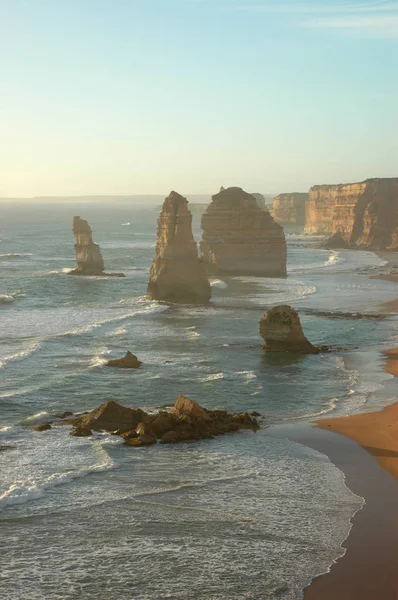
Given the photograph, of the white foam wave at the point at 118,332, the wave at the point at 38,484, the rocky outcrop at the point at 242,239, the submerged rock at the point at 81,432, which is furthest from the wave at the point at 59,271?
the wave at the point at 38,484

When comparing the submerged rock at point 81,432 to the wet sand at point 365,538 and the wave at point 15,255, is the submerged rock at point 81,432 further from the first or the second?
the wave at point 15,255

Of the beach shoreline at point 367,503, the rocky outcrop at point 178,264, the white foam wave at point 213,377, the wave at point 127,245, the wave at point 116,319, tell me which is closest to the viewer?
the beach shoreline at point 367,503

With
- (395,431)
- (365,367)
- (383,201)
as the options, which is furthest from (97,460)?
(383,201)

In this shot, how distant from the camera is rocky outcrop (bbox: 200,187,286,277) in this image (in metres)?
85.2

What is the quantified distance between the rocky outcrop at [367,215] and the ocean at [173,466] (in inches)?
2605

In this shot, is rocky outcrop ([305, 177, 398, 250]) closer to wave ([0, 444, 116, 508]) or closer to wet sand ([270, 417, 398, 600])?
wet sand ([270, 417, 398, 600])

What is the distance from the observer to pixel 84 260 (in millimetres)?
88812

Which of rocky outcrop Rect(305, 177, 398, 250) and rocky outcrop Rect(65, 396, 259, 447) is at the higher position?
rocky outcrop Rect(305, 177, 398, 250)

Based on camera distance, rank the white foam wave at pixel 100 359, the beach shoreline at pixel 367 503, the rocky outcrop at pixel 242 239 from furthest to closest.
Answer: the rocky outcrop at pixel 242 239
the white foam wave at pixel 100 359
the beach shoreline at pixel 367 503

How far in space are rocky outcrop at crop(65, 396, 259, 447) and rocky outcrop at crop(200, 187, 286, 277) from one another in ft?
182

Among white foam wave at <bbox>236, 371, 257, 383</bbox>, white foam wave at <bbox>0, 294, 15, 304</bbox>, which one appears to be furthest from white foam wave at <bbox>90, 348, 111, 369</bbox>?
white foam wave at <bbox>0, 294, 15, 304</bbox>

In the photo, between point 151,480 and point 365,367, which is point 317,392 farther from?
point 151,480

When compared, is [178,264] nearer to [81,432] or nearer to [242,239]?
[242,239]

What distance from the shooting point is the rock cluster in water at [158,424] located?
29.1 meters
